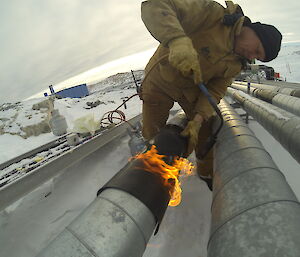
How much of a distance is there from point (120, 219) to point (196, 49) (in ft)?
6.45

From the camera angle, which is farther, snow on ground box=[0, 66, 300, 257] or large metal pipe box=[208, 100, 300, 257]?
snow on ground box=[0, 66, 300, 257]

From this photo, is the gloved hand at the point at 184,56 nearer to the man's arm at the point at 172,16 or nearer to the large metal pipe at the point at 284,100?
the man's arm at the point at 172,16

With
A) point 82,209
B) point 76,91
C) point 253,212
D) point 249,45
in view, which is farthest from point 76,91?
point 253,212

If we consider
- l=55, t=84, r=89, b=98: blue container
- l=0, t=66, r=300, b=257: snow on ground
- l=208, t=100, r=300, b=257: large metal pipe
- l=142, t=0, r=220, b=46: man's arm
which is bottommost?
l=0, t=66, r=300, b=257: snow on ground

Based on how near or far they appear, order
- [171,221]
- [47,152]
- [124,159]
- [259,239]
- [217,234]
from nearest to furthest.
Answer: [259,239] < [217,234] < [171,221] < [47,152] < [124,159]

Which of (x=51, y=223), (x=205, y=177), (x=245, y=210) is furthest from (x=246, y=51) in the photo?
(x=51, y=223)

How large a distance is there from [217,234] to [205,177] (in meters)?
2.52

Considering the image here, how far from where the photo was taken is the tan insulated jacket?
1.83 m

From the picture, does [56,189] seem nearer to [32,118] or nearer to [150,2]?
[150,2]

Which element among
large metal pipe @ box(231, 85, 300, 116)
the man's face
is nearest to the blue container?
large metal pipe @ box(231, 85, 300, 116)

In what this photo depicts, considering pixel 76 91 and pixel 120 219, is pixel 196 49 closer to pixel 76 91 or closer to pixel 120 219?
pixel 120 219

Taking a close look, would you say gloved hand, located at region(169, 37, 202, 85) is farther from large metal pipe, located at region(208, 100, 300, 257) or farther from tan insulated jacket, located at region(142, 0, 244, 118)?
large metal pipe, located at region(208, 100, 300, 257)

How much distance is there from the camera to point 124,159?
4273 mm

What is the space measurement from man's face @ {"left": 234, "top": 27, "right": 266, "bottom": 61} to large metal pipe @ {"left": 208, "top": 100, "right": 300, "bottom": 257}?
1.10m
